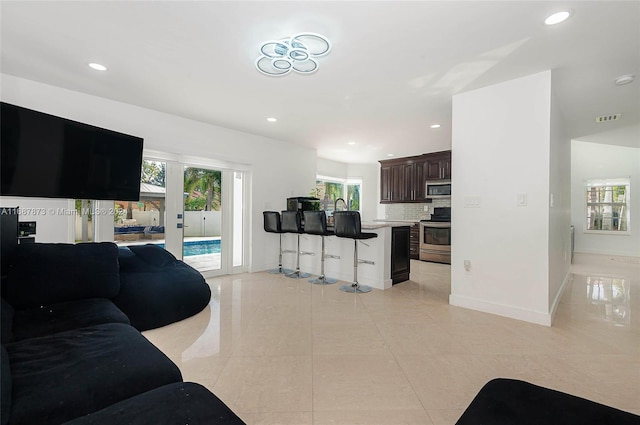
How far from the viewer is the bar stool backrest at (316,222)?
4504mm

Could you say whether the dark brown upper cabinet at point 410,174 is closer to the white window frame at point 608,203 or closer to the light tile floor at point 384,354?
the light tile floor at point 384,354

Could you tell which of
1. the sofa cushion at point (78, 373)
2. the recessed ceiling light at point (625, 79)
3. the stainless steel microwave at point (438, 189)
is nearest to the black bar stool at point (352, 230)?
the sofa cushion at point (78, 373)

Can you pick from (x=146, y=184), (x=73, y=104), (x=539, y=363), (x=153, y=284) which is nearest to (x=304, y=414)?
(x=539, y=363)

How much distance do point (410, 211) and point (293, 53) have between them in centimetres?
608

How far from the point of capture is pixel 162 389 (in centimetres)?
117

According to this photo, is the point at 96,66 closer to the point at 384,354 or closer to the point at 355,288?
the point at 384,354

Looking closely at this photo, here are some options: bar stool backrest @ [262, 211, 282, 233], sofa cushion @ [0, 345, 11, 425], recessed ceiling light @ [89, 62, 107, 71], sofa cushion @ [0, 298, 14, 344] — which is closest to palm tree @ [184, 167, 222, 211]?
bar stool backrest @ [262, 211, 282, 233]

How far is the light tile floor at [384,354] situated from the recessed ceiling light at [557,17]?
253cm

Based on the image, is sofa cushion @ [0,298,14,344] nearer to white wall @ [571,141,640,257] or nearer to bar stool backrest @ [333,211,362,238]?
bar stool backrest @ [333,211,362,238]

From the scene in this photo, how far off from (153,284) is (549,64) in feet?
14.3

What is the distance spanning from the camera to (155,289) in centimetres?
287

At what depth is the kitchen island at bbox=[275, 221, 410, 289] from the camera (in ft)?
14.5

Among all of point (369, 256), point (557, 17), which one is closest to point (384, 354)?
point (369, 256)

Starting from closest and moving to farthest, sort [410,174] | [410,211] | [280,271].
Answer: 1. [280,271]
2. [410,174]
3. [410,211]
